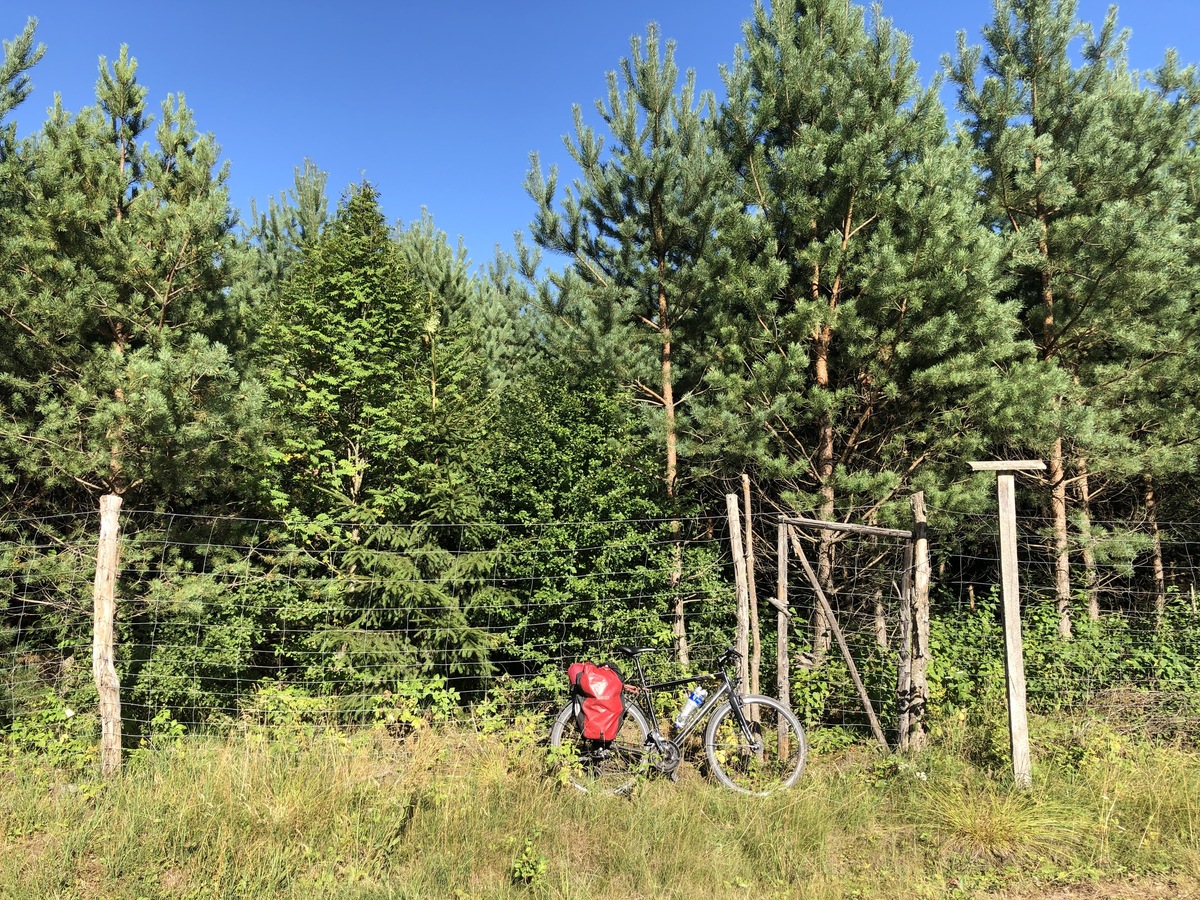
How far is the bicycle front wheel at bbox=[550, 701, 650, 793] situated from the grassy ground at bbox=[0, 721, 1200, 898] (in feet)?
0.54

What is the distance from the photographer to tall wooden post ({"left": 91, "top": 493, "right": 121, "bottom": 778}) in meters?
3.72

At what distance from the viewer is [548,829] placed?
334 centimetres

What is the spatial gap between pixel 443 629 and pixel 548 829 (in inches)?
93.2

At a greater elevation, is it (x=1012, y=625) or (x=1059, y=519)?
(x=1059, y=519)

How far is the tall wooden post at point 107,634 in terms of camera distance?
3.72 m

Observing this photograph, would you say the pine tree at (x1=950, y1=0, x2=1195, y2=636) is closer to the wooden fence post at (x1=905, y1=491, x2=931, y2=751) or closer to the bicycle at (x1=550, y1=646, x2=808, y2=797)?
the wooden fence post at (x1=905, y1=491, x2=931, y2=751)

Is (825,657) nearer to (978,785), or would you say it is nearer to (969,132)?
(978,785)

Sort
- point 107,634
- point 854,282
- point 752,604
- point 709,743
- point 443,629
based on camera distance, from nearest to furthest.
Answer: point 107,634 → point 709,743 → point 752,604 → point 443,629 → point 854,282

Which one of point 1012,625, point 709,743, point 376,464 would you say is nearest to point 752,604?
point 709,743

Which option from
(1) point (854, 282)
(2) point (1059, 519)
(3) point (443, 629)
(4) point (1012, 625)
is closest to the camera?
(4) point (1012, 625)

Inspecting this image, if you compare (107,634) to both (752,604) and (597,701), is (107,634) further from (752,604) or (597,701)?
(752,604)

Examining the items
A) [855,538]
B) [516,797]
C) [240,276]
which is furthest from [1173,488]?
[240,276]

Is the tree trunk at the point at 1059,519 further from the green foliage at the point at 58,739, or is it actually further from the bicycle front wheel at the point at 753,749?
the green foliage at the point at 58,739

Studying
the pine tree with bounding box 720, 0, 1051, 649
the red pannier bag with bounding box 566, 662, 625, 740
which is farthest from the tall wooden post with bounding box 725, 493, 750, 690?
the pine tree with bounding box 720, 0, 1051, 649
